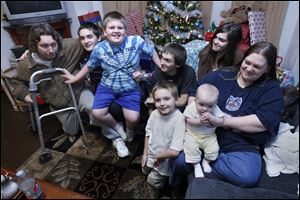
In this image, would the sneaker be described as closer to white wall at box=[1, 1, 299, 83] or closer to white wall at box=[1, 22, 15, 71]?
white wall at box=[1, 1, 299, 83]

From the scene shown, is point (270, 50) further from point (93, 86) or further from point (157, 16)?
point (157, 16)

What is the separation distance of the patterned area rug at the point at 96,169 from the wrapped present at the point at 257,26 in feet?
4.77

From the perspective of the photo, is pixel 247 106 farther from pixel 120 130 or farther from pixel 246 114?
pixel 120 130

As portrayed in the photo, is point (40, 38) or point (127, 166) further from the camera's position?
point (127, 166)

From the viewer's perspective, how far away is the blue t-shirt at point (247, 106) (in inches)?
47.0

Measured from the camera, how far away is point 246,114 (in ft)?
4.16

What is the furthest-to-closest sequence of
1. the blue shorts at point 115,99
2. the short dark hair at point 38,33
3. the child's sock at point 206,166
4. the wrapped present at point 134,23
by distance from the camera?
the wrapped present at point 134,23 < the blue shorts at point 115,99 < the short dark hair at point 38,33 < the child's sock at point 206,166

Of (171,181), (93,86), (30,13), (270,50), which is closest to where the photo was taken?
(270,50)

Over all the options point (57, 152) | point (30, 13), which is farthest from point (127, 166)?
point (30, 13)

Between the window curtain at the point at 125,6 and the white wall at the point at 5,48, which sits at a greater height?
the window curtain at the point at 125,6

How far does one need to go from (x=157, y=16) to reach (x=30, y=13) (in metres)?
1.59

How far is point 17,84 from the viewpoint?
185 cm

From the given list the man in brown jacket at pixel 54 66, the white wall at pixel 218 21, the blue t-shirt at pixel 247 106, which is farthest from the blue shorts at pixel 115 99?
the white wall at pixel 218 21

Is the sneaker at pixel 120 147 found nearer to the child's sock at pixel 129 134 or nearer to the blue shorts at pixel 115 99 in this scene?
the child's sock at pixel 129 134
